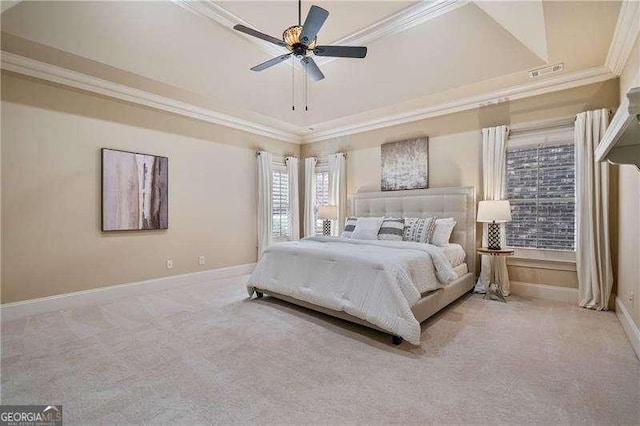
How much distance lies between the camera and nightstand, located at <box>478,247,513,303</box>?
3.75m

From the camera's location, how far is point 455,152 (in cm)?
457

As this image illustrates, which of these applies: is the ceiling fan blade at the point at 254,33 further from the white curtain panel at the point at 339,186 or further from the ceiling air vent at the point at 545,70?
the white curtain panel at the point at 339,186

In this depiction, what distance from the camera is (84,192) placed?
12.1 ft

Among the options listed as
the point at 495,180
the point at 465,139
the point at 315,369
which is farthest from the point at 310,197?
the point at 315,369

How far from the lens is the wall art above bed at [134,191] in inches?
152

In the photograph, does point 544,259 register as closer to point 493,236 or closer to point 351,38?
point 493,236

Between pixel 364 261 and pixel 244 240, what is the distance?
330 cm

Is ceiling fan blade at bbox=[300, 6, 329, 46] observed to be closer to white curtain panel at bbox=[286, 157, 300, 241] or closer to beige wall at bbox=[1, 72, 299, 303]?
beige wall at bbox=[1, 72, 299, 303]

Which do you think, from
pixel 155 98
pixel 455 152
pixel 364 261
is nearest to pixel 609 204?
pixel 455 152

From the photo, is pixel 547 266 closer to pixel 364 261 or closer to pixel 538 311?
pixel 538 311

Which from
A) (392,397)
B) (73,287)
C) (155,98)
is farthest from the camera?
(155,98)

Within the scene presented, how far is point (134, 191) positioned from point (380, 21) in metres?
3.74

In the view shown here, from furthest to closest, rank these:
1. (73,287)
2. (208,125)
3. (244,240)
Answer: (244,240) → (208,125) → (73,287)

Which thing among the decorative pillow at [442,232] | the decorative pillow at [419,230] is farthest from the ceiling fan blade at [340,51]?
the decorative pillow at [442,232]
